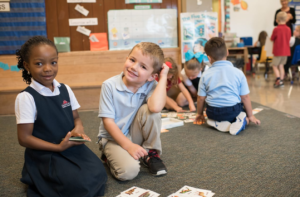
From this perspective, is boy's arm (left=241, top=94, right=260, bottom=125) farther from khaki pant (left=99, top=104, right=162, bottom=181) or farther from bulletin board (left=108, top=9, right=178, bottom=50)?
bulletin board (left=108, top=9, right=178, bottom=50)

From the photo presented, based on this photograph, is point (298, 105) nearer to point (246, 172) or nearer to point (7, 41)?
point (246, 172)

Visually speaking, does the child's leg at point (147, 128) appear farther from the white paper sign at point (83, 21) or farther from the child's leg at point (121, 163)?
the white paper sign at point (83, 21)

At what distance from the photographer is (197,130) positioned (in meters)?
2.46

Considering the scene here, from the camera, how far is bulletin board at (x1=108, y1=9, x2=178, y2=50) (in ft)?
13.3

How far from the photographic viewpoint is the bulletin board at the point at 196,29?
4070 millimetres

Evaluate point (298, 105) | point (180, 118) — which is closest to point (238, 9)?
point (298, 105)

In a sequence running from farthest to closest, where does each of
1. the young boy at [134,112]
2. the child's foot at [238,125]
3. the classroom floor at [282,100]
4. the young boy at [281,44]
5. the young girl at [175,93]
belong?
1. the young boy at [281,44]
2. the classroom floor at [282,100]
3. the young girl at [175,93]
4. the child's foot at [238,125]
5. the young boy at [134,112]

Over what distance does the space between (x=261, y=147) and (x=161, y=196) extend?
98cm

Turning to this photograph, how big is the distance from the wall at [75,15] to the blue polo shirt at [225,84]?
2042 mm

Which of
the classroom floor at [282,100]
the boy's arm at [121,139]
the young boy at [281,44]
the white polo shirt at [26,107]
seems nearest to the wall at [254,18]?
the young boy at [281,44]

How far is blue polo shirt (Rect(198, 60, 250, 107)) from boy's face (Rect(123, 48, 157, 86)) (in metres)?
1.03

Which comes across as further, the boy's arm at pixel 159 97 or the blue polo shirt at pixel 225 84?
the blue polo shirt at pixel 225 84

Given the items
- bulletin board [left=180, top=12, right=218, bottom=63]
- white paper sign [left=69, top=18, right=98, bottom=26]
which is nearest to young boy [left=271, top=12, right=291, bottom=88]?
bulletin board [left=180, top=12, right=218, bottom=63]

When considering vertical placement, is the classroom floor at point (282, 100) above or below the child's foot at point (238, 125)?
below
